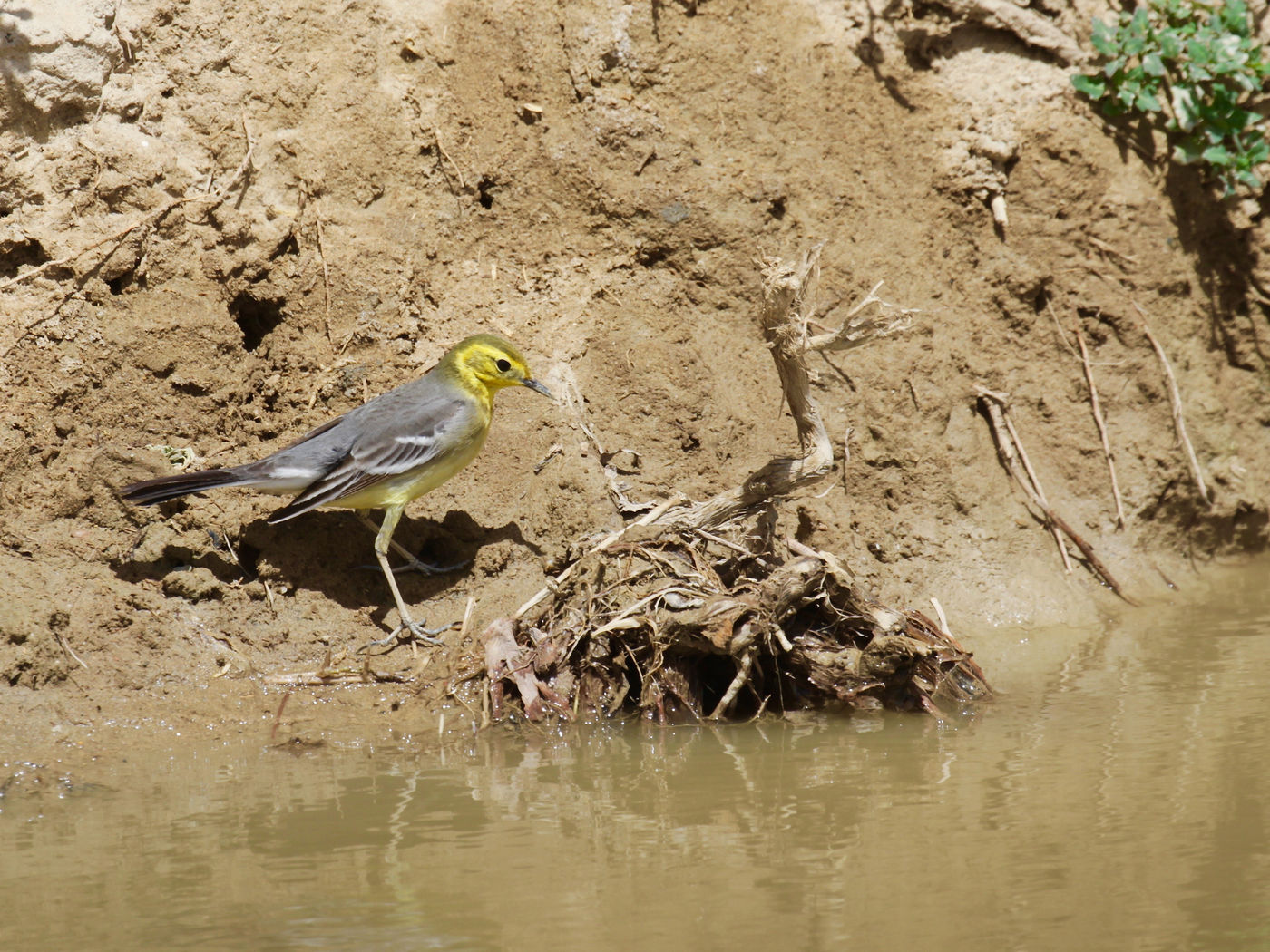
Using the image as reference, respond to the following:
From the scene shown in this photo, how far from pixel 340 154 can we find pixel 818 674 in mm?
4115

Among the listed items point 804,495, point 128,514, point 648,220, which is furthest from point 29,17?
point 804,495

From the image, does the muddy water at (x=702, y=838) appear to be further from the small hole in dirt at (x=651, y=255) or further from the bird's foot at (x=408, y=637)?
the small hole in dirt at (x=651, y=255)

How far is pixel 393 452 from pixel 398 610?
825 mm

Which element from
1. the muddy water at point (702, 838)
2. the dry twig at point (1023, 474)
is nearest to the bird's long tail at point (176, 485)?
the muddy water at point (702, 838)

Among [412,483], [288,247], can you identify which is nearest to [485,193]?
[288,247]

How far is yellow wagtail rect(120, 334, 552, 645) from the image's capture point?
639 centimetres

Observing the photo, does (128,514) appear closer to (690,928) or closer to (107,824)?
(107,824)

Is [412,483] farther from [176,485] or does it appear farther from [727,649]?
[727,649]

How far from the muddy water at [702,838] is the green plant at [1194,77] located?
3.82 metres

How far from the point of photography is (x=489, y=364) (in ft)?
22.5

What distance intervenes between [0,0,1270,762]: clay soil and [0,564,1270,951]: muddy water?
3.26ft

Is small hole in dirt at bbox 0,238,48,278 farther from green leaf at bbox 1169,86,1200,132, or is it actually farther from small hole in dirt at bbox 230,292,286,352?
green leaf at bbox 1169,86,1200,132

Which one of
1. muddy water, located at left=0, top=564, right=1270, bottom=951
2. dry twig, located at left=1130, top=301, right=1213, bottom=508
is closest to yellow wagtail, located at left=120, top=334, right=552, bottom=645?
muddy water, located at left=0, top=564, right=1270, bottom=951

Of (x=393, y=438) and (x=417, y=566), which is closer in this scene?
(x=393, y=438)
